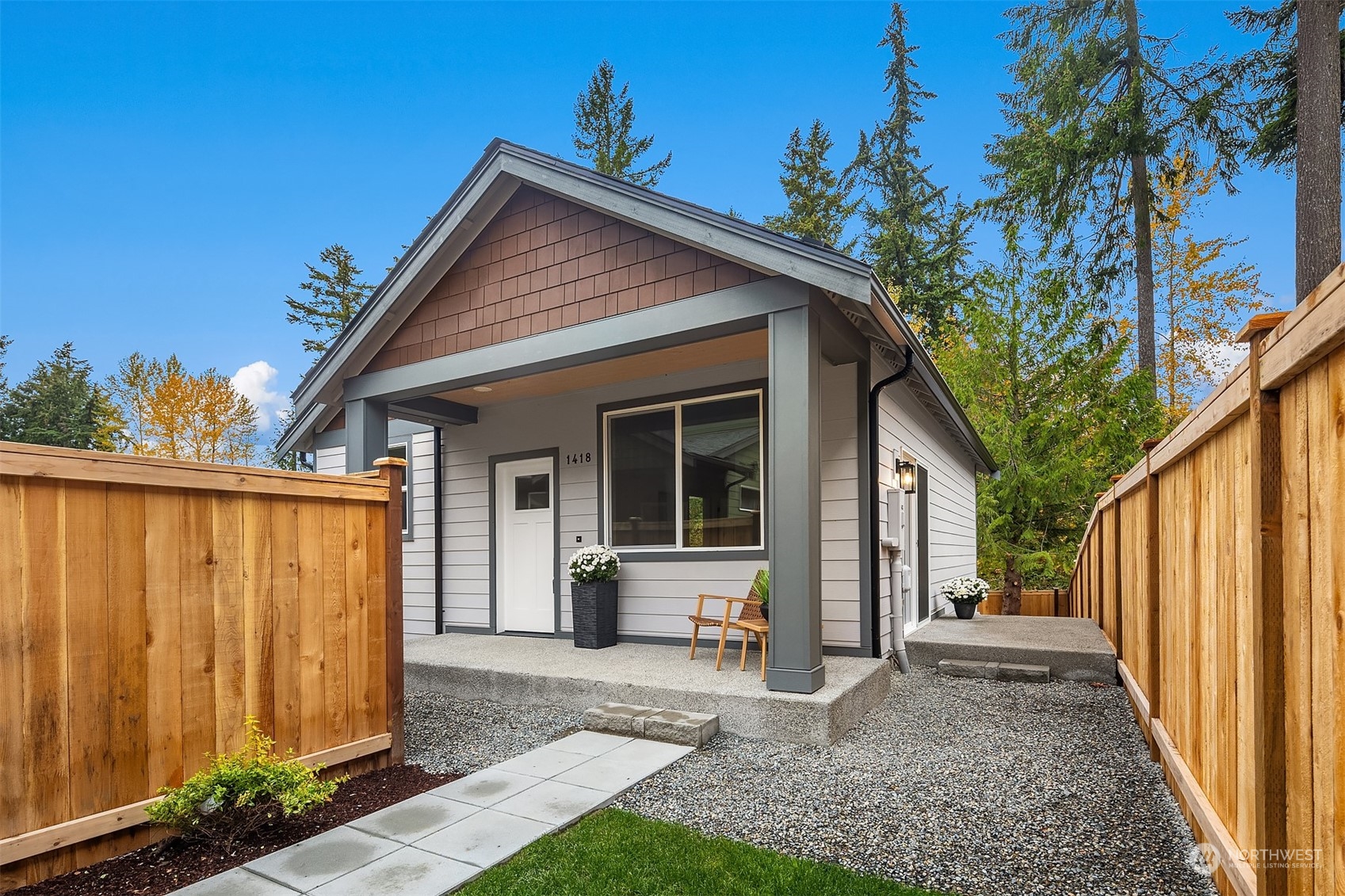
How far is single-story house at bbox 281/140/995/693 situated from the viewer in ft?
14.8

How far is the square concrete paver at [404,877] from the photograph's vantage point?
7.99 feet

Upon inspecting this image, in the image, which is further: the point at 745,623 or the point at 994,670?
the point at 994,670

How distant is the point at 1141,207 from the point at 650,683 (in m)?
13.7

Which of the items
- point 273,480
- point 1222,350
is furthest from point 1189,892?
point 1222,350

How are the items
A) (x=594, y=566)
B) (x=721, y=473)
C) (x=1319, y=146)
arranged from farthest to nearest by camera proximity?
(x=1319, y=146) → (x=594, y=566) → (x=721, y=473)

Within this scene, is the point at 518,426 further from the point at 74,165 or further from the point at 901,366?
the point at 74,165

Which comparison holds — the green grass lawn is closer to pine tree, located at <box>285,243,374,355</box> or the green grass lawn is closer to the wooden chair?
the wooden chair

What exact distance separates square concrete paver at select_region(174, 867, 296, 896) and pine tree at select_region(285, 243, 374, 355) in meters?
22.5

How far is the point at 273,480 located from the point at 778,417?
283cm

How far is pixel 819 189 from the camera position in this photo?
20.7 m

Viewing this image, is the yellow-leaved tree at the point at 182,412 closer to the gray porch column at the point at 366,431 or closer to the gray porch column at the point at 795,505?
the gray porch column at the point at 366,431

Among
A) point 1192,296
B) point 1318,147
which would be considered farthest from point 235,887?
point 1192,296

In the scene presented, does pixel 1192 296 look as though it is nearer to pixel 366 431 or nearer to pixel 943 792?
pixel 943 792

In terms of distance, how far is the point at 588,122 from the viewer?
20.6 m
